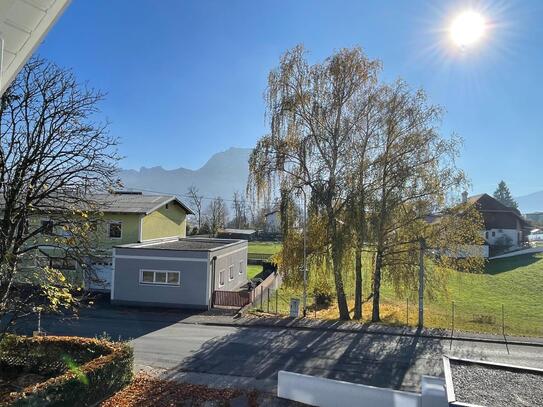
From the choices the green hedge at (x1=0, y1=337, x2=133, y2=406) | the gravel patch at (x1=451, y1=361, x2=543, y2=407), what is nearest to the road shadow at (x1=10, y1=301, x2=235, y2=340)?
the green hedge at (x1=0, y1=337, x2=133, y2=406)

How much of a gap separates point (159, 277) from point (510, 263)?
38537 millimetres

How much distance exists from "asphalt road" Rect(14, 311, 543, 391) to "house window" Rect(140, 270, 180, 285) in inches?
161

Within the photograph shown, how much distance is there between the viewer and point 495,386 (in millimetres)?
8391

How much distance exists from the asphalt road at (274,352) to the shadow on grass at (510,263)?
90.2ft

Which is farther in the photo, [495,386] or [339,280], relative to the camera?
[339,280]

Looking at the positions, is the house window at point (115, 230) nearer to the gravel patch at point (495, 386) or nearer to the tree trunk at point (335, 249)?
the tree trunk at point (335, 249)

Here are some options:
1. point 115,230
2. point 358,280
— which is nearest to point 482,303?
point 358,280

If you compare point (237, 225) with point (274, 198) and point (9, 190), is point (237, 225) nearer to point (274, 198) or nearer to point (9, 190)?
point (274, 198)

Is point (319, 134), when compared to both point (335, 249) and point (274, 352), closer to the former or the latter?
point (335, 249)

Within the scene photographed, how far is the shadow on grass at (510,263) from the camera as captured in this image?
4219cm

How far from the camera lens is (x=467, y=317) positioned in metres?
24.2

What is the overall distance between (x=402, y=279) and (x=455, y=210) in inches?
183

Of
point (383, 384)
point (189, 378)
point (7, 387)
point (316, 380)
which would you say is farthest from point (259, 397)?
point (7, 387)

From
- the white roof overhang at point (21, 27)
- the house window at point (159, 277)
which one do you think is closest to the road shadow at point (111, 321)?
the house window at point (159, 277)
